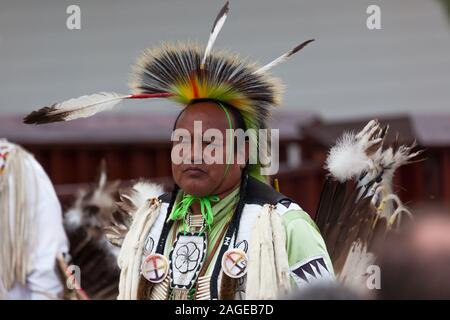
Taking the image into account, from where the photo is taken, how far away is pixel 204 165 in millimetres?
3824

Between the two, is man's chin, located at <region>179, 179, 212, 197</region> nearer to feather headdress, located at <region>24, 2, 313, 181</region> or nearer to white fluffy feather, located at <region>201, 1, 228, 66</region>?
feather headdress, located at <region>24, 2, 313, 181</region>

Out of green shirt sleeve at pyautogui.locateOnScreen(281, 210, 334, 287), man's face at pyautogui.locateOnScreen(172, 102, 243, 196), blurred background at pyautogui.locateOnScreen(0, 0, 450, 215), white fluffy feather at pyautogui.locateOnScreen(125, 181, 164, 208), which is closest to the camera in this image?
green shirt sleeve at pyautogui.locateOnScreen(281, 210, 334, 287)

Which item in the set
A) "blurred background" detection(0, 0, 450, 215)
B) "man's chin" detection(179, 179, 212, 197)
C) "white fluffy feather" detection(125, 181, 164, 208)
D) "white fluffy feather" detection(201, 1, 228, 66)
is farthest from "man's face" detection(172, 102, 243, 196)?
"blurred background" detection(0, 0, 450, 215)

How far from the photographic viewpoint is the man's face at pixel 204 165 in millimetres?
3832

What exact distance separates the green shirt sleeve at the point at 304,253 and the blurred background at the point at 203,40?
4563mm

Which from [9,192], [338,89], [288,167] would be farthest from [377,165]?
[338,89]

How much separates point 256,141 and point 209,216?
347 millimetres

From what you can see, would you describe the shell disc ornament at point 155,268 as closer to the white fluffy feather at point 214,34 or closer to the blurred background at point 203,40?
the white fluffy feather at point 214,34

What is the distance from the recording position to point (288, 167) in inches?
304

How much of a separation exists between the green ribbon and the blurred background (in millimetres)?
4424

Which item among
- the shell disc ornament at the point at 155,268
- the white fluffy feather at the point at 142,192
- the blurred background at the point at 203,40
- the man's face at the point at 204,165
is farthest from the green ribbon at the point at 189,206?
the blurred background at the point at 203,40

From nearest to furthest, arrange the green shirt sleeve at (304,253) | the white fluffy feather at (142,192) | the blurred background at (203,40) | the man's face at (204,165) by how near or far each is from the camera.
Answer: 1. the green shirt sleeve at (304,253)
2. the man's face at (204,165)
3. the white fluffy feather at (142,192)
4. the blurred background at (203,40)

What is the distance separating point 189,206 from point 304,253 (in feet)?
1.61

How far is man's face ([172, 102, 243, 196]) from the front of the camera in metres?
3.83
